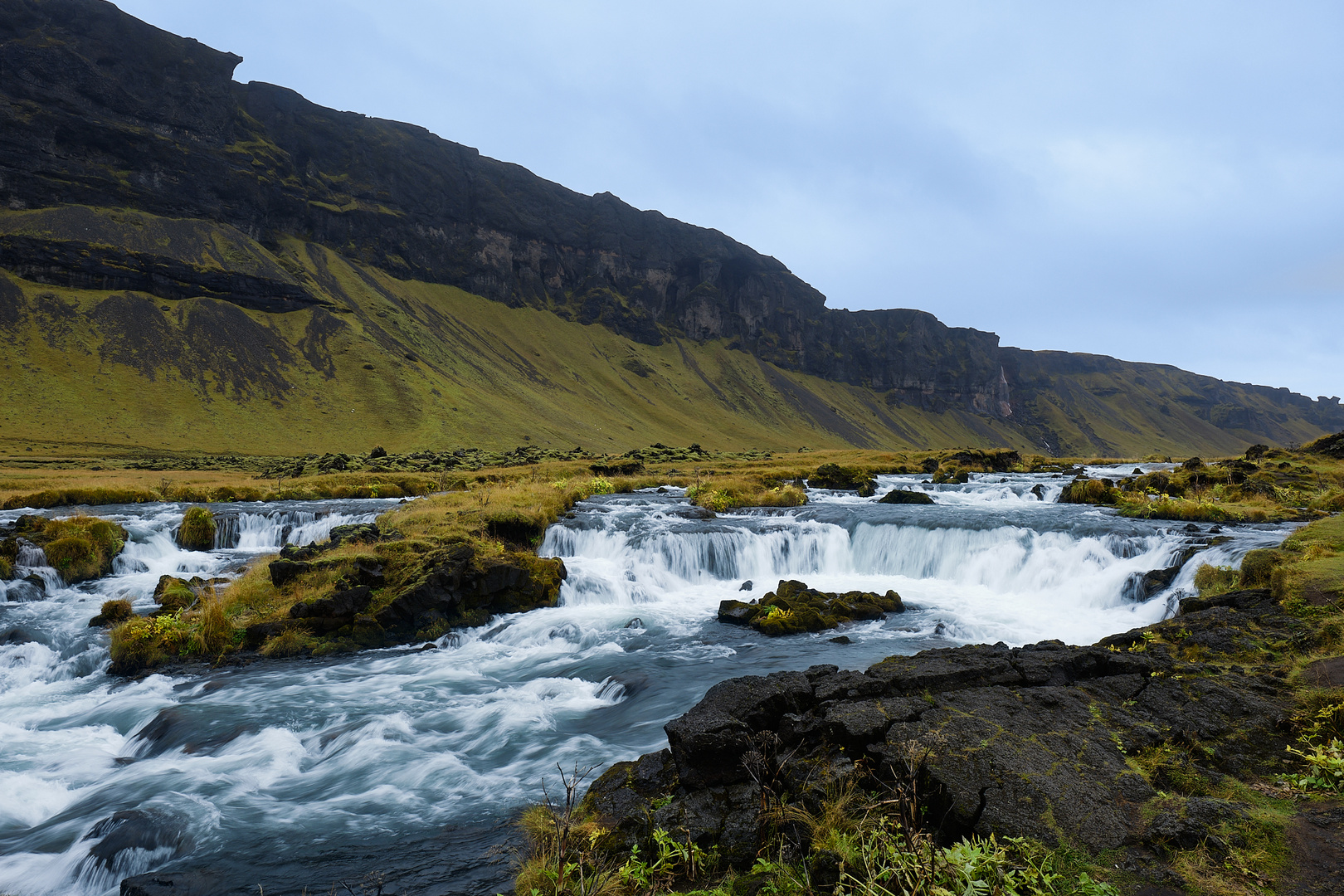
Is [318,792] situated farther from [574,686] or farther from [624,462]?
[624,462]

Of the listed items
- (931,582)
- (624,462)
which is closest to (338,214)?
(624,462)

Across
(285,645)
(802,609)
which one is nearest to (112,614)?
(285,645)

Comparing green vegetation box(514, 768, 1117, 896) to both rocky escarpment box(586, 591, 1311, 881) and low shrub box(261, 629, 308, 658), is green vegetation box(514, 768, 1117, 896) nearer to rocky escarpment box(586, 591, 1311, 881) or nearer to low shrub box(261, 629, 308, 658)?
rocky escarpment box(586, 591, 1311, 881)

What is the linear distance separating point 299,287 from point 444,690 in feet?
380

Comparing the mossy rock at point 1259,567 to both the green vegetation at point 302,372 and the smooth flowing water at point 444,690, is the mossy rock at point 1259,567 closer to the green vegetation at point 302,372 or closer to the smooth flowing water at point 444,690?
the smooth flowing water at point 444,690

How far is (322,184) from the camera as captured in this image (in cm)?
13662

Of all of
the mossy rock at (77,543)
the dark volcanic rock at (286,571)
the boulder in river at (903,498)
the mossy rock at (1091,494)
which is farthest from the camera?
the boulder in river at (903,498)

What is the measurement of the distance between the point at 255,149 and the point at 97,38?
26484mm

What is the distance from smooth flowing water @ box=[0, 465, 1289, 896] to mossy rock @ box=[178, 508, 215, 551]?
51 cm

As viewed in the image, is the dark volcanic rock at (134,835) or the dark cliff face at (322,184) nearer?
the dark volcanic rock at (134,835)

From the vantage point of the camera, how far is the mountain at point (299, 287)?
8381cm

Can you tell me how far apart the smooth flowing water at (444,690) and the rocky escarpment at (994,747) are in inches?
92.3

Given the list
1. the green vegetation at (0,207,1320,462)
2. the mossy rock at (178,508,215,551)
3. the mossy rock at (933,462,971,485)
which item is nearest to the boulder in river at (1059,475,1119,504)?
the mossy rock at (933,462,971,485)

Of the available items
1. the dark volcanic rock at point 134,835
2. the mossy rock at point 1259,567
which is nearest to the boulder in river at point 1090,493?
the mossy rock at point 1259,567
